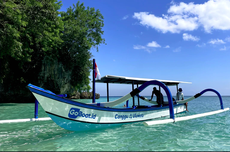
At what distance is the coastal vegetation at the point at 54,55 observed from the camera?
18.9 meters

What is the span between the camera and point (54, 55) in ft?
82.2

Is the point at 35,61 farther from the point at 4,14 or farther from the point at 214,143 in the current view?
the point at 214,143

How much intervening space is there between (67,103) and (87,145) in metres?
1.66

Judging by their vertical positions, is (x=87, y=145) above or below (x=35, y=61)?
below

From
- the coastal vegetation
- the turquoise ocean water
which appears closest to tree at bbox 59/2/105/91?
the coastal vegetation

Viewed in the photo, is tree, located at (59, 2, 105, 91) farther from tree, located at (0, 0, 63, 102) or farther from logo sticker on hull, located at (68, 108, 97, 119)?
logo sticker on hull, located at (68, 108, 97, 119)

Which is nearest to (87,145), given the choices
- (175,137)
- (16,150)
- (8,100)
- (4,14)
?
(16,150)

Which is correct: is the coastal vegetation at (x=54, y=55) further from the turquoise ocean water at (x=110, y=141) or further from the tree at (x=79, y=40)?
the turquoise ocean water at (x=110, y=141)

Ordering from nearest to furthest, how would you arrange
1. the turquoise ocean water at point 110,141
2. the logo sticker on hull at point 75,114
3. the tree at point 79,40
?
the turquoise ocean water at point 110,141 → the logo sticker on hull at point 75,114 → the tree at point 79,40

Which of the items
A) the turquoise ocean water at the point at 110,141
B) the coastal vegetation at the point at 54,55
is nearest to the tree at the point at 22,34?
the coastal vegetation at the point at 54,55

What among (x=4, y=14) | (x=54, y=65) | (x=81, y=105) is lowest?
(x=81, y=105)

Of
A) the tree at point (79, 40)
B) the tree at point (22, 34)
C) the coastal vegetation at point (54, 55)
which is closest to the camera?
the tree at point (22, 34)

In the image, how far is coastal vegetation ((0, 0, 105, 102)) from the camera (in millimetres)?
18938

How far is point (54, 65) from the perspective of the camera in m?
26.1
